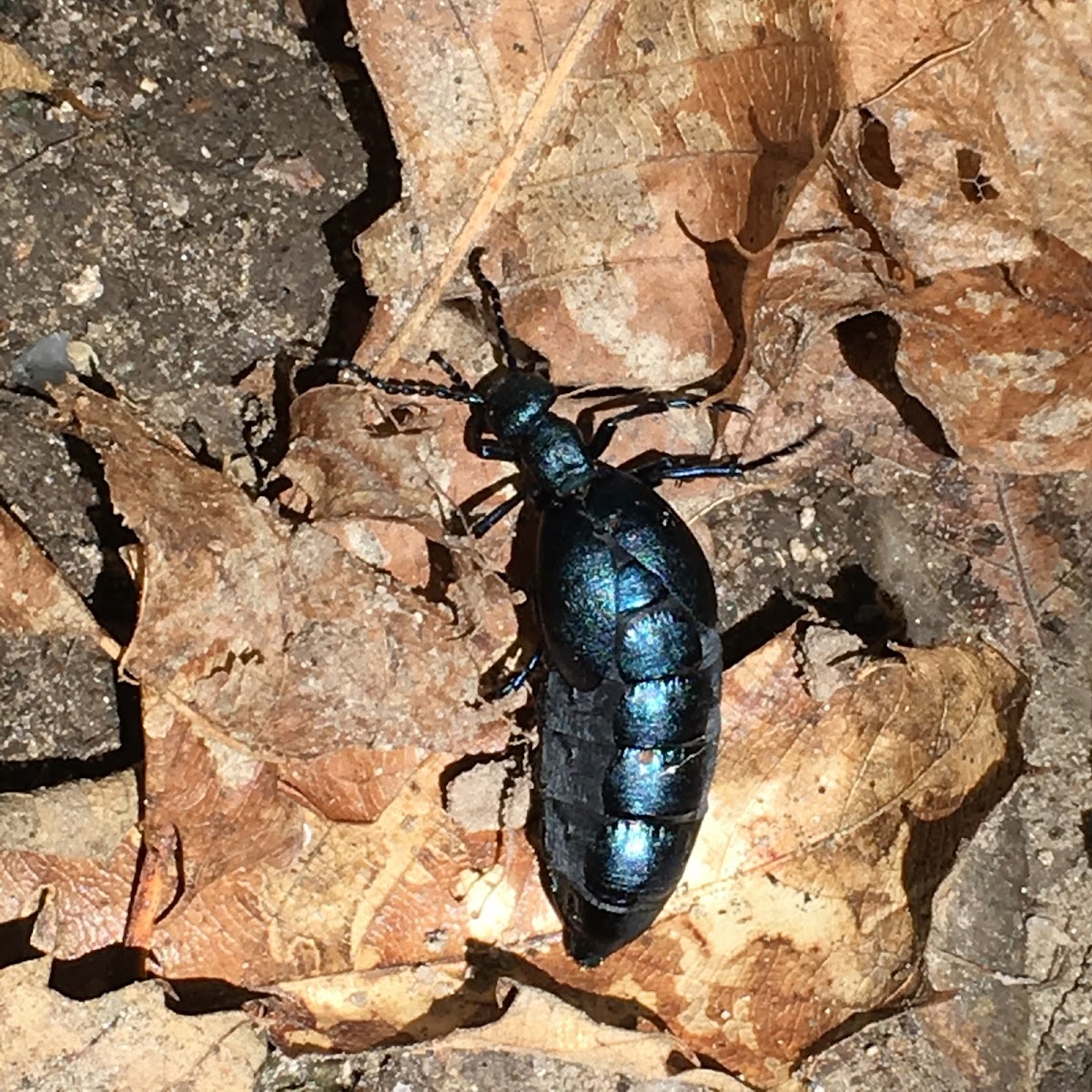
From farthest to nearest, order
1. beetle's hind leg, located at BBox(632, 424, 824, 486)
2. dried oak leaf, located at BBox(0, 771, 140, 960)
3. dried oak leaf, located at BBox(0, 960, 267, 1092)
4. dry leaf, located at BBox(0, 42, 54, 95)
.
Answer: beetle's hind leg, located at BBox(632, 424, 824, 486) → dry leaf, located at BBox(0, 42, 54, 95) → dried oak leaf, located at BBox(0, 771, 140, 960) → dried oak leaf, located at BBox(0, 960, 267, 1092)

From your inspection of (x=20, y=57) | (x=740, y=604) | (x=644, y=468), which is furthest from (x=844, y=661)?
(x=20, y=57)

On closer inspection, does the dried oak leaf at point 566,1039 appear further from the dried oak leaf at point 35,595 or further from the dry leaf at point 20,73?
the dry leaf at point 20,73

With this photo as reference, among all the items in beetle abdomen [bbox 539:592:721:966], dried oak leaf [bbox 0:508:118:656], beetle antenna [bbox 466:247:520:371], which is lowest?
beetle abdomen [bbox 539:592:721:966]

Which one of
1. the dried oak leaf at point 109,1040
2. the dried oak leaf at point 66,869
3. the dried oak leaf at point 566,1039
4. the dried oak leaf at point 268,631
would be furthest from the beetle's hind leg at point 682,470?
the dried oak leaf at point 109,1040

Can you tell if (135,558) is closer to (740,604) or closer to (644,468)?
(644,468)

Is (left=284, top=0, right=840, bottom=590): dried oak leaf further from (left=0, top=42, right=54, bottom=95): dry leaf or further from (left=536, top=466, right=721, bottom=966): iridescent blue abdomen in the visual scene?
(left=0, top=42, right=54, bottom=95): dry leaf

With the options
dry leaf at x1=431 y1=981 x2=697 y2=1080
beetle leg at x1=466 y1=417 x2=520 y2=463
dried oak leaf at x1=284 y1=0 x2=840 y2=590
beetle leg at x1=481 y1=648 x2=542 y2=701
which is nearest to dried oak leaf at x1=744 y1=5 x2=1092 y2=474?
dried oak leaf at x1=284 y1=0 x2=840 y2=590

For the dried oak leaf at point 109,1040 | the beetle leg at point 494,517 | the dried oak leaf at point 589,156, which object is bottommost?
the dried oak leaf at point 109,1040
